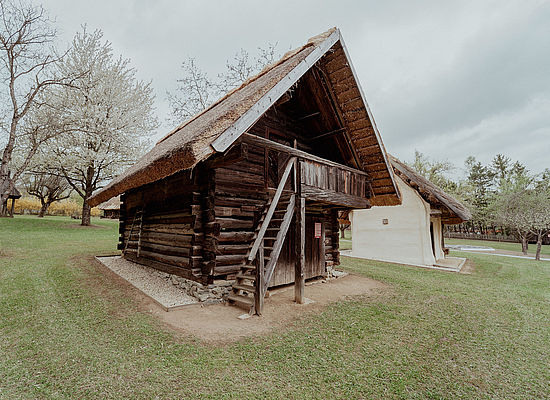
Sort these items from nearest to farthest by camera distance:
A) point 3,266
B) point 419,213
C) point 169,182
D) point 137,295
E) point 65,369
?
point 65,369, point 137,295, point 169,182, point 3,266, point 419,213

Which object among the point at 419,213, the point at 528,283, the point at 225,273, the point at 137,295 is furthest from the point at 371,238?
the point at 137,295

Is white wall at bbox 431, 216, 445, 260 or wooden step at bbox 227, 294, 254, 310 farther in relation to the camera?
white wall at bbox 431, 216, 445, 260

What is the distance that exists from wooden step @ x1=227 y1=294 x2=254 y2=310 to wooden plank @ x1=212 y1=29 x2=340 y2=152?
3.06m

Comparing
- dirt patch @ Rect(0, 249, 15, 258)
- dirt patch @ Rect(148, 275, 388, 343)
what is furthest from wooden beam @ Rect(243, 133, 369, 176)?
dirt patch @ Rect(0, 249, 15, 258)

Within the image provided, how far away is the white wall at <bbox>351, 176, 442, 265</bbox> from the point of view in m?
12.9

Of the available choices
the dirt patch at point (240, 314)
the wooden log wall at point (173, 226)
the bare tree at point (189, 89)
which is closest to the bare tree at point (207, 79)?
the bare tree at point (189, 89)

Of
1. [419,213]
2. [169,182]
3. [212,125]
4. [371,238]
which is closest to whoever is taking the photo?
[212,125]

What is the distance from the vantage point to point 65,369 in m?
3.17

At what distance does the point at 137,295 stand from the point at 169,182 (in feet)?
10.1

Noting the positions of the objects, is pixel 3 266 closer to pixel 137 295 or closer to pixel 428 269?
pixel 137 295

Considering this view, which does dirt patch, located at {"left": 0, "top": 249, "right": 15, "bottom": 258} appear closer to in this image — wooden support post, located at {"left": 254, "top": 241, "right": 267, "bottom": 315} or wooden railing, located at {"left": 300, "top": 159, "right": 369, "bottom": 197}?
wooden support post, located at {"left": 254, "top": 241, "right": 267, "bottom": 315}

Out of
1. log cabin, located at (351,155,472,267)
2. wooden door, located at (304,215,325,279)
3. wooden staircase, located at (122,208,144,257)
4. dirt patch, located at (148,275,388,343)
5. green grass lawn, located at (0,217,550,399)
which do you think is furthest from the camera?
log cabin, located at (351,155,472,267)

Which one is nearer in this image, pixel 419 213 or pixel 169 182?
pixel 169 182

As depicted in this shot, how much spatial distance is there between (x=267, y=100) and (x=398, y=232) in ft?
37.3
